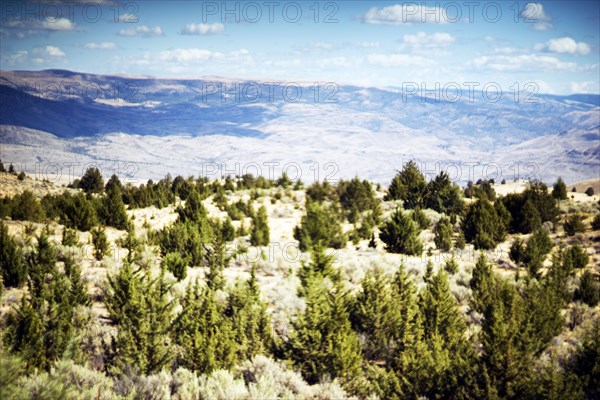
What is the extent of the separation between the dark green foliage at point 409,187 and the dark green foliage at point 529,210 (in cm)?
550

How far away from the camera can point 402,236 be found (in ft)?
64.2

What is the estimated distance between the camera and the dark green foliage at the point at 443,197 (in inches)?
1120

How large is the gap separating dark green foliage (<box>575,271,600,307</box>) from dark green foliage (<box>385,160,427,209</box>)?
15.6 m

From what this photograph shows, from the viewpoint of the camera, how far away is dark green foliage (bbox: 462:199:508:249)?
20439mm

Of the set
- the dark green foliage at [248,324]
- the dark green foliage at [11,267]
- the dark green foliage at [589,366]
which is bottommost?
the dark green foliage at [589,366]

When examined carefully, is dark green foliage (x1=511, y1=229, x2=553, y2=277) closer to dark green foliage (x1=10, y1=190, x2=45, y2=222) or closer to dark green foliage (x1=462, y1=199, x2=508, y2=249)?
dark green foliage (x1=462, y1=199, x2=508, y2=249)

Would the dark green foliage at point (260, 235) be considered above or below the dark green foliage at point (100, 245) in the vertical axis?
below

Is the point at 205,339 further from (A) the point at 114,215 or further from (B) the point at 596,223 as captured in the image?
(B) the point at 596,223

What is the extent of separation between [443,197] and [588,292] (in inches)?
620

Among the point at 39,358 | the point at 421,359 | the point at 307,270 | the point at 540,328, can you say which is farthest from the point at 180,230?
the point at 540,328

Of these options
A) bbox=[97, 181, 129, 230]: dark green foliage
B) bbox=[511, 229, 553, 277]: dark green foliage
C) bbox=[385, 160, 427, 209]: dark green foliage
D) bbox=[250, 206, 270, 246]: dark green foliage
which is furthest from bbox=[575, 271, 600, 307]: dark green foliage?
bbox=[97, 181, 129, 230]: dark green foliage

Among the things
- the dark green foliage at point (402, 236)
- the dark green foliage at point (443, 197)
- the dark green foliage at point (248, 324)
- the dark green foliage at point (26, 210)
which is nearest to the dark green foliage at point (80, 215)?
the dark green foliage at point (26, 210)

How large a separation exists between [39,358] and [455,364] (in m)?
7.94

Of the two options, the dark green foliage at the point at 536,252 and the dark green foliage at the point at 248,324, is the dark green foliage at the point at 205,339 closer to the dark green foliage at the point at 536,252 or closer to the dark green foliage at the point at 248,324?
the dark green foliage at the point at 248,324
